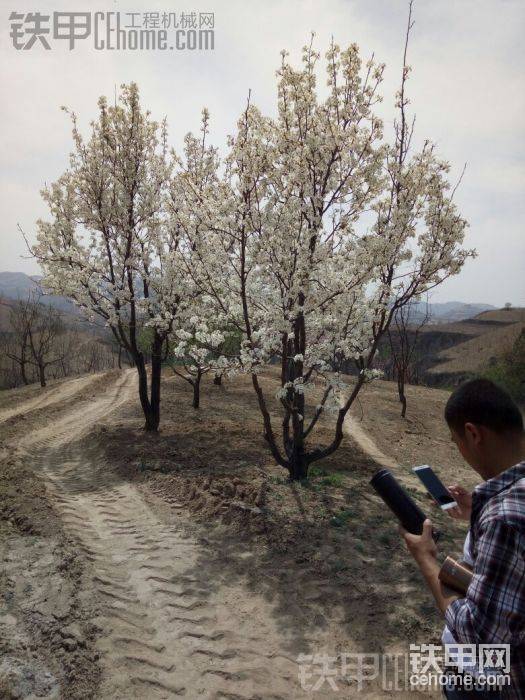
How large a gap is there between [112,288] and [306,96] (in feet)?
21.2

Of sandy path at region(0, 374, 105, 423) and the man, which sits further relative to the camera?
sandy path at region(0, 374, 105, 423)

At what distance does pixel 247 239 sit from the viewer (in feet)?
24.3

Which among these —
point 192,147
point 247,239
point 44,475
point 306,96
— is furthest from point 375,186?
point 44,475

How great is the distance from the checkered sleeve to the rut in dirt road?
3119 mm

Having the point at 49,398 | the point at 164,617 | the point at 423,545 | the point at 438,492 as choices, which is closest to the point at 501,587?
the point at 423,545

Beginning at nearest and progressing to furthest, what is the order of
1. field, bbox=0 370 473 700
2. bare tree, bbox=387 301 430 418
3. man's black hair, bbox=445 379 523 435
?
man's black hair, bbox=445 379 523 435
field, bbox=0 370 473 700
bare tree, bbox=387 301 430 418

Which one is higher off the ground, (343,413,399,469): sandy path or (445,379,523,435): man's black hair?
(445,379,523,435): man's black hair

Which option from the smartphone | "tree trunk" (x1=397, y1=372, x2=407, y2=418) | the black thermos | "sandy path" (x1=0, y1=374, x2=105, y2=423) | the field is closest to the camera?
the black thermos

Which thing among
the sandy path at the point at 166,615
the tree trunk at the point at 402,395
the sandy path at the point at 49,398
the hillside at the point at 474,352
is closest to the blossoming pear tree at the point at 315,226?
the sandy path at the point at 166,615

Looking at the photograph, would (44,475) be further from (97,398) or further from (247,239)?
(97,398)

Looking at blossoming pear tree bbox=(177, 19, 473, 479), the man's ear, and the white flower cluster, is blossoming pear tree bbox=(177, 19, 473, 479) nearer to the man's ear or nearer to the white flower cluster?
the white flower cluster

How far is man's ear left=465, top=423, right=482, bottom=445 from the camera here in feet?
6.93

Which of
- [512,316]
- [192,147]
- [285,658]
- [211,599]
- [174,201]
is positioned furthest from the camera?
[512,316]

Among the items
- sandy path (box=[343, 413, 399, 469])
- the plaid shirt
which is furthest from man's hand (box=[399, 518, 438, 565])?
sandy path (box=[343, 413, 399, 469])
